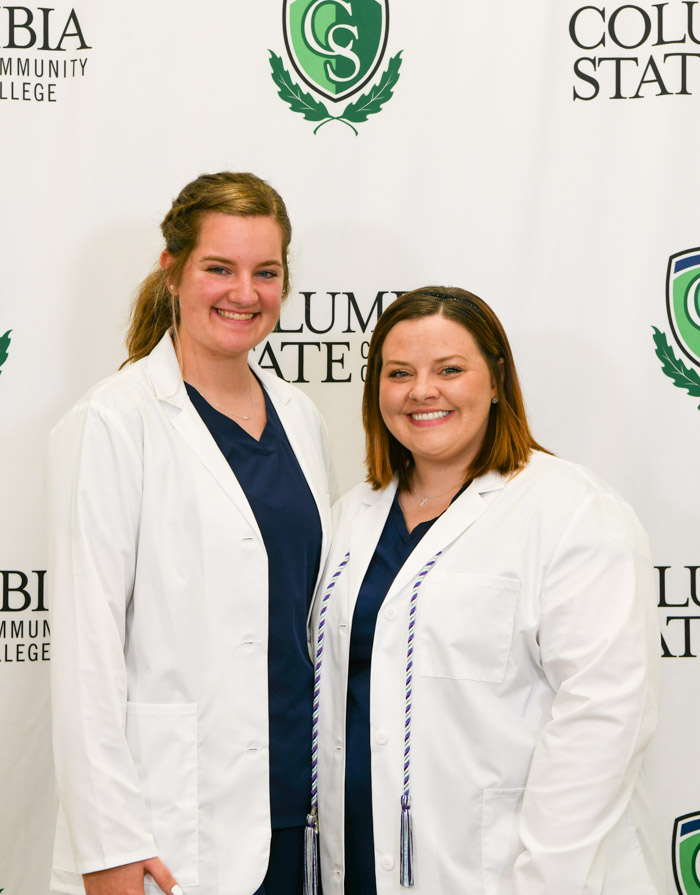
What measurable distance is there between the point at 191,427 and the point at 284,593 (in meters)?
0.32

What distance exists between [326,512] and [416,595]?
11.9 inches

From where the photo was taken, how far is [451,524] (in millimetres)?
1557

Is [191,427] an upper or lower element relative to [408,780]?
upper

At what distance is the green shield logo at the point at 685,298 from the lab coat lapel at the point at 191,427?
3.79 feet

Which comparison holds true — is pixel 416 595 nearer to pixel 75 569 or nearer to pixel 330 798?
pixel 330 798

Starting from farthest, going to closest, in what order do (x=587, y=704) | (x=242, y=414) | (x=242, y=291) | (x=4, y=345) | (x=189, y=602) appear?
(x=4, y=345)
(x=242, y=414)
(x=242, y=291)
(x=189, y=602)
(x=587, y=704)

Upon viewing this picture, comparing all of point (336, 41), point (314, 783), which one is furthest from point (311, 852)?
point (336, 41)

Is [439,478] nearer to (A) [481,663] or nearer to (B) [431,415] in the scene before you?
(B) [431,415]

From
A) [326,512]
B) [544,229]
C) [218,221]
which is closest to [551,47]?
[544,229]

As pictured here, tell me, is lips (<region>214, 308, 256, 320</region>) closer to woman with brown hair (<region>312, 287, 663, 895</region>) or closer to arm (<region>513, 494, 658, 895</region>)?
woman with brown hair (<region>312, 287, 663, 895</region>)

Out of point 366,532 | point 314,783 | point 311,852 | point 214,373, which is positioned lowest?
point 311,852

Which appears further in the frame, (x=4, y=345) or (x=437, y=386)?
(x=4, y=345)

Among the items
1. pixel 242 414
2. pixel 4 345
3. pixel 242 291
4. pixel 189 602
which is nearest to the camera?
pixel 189 602

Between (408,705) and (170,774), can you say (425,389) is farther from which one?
(170,774)
